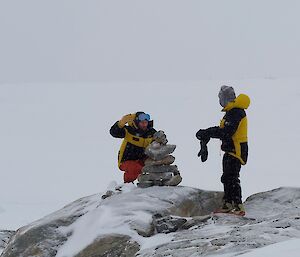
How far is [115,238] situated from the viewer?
728 centimetres

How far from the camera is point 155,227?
750 cm

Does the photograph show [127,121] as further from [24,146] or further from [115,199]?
[24,146]

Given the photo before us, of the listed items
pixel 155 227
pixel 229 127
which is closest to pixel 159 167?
pixel 229 127

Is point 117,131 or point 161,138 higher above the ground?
point 117,131

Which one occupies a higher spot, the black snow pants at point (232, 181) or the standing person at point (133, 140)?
the standing person at point (133, 140)

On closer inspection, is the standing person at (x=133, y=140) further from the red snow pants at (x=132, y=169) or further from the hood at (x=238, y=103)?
the hood at (x=238, y=103)

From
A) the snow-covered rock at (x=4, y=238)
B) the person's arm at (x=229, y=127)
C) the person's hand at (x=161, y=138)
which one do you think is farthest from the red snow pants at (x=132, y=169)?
the snow-covered rock at (x=4, y=238)

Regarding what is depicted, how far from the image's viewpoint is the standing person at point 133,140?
9430mm

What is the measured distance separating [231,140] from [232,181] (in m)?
0.58

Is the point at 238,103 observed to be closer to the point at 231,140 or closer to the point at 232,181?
the point at 231,140

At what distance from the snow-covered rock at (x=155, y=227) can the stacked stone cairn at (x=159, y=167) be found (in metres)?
0.17

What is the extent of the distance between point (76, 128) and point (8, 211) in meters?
15.8

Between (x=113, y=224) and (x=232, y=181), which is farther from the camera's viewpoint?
(x=232, y=181)

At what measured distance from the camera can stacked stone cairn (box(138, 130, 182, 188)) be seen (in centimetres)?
870
